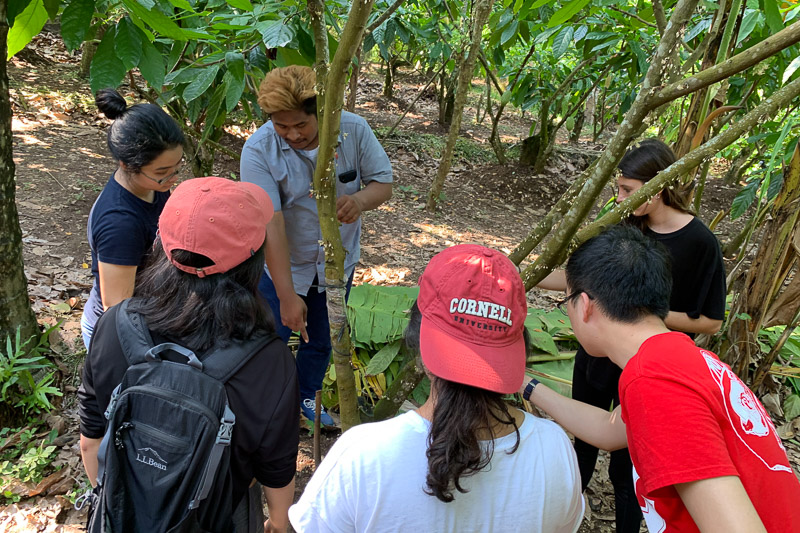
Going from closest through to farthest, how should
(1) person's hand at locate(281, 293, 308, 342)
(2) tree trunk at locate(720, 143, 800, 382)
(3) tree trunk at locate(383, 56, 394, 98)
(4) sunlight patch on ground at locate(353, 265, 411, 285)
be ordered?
(1) person's hand at locate(281, 293, 308, 342) < (2) tree trunk at locate(720, 143, 800, 382) < (4) sunlight patch on ground at locate(353, 265, 411, 285) < (3) tree trunk at locate(383, 56, 394, 98)

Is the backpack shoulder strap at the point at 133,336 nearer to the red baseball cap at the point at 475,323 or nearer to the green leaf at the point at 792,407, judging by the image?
the red baseball cap at the point at 475,323

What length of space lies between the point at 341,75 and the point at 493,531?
1030 millimetres

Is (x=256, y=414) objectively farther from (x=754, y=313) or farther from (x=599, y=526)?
(x=754, y=313)

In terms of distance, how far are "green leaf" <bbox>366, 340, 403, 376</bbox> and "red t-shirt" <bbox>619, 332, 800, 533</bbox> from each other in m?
1.93

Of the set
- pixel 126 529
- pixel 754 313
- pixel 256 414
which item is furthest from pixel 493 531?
pixel 754 313

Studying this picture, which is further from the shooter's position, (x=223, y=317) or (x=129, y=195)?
(x=129, y=195)

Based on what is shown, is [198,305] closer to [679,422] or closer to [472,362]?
[472,362]

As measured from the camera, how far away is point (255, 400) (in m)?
1.21

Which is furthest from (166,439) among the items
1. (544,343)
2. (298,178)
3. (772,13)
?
(544,343)

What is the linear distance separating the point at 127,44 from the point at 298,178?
2.62 ft

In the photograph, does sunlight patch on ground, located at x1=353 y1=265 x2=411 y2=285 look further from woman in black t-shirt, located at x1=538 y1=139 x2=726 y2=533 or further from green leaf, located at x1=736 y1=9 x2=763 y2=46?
green leaf, located at x1=736 y1=9 x2=763 y2=46

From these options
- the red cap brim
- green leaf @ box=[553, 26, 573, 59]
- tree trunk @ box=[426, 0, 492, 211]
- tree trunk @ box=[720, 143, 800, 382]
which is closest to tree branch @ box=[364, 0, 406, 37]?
the red cap brim

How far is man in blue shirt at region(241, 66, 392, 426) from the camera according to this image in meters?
1.97

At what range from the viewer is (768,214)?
8.63 ft
